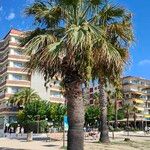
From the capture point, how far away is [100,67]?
64.9ft

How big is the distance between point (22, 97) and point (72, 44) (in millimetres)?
66736

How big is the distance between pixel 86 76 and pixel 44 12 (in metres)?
4.13

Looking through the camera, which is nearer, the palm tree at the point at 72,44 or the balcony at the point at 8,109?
the palm tree at the point at 72,44

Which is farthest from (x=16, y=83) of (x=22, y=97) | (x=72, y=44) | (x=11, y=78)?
(x=72, y=44)

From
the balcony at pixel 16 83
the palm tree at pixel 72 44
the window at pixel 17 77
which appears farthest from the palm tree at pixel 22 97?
the palm tree at pixel 72 44

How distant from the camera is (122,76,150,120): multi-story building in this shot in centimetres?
13538

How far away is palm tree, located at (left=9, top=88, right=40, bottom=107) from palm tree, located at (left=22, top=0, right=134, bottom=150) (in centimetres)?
6264

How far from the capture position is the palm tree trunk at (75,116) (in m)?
18.6

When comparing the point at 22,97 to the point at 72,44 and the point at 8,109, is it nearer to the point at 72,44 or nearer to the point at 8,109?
the point at 8,109

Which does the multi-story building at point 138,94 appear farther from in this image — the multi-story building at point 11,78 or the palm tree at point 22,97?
the palm tree at point 22,97

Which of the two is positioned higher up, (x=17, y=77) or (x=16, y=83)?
(x=17, y=77)

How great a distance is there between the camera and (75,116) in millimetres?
18812

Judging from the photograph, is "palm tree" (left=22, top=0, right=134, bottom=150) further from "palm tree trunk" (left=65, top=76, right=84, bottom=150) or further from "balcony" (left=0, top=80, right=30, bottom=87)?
"balcony" (left=0, top=80, right=30, bottom=87)

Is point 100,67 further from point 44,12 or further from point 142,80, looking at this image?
point 142,80
